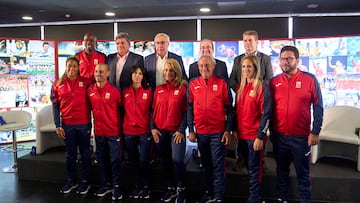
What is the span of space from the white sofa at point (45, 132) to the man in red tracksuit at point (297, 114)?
289cm

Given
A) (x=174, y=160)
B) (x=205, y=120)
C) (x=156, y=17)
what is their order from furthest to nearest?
1. (x=156, y=17)
2. (x=174, y=160)
3. (x=205, y=120)

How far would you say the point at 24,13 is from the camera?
5816mm

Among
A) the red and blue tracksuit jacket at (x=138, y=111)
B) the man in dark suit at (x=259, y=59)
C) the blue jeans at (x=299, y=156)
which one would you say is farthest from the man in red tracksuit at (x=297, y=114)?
the red and blue tracksuit jacket at (x=138, y=111)

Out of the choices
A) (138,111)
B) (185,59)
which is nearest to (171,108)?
(138,111)

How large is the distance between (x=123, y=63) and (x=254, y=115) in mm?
1548

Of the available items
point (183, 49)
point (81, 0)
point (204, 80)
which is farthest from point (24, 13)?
point (204, 80)

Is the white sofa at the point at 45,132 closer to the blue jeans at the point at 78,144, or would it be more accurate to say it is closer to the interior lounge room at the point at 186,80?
the interior lounge room at the point at 186,80

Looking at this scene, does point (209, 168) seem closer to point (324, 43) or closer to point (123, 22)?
point (324, 43)

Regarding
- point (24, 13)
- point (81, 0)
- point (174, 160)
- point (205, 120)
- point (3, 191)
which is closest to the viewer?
point (205, 120)

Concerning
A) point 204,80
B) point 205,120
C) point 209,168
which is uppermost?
point 204,80

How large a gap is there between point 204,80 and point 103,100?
3.51 ft

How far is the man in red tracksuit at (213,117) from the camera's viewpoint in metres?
2.68

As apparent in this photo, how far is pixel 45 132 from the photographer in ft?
13.0

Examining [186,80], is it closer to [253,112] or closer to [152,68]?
[152,68]
